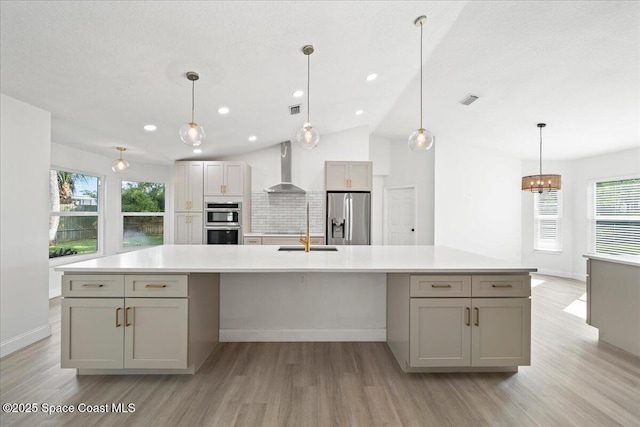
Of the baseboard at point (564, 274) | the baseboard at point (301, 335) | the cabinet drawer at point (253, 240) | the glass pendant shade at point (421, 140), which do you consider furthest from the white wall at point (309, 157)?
the baseboard at point (564, 274)

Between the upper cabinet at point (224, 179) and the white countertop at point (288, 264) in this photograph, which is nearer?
the white countertop at point (288, 264)

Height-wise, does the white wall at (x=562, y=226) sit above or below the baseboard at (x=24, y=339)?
above

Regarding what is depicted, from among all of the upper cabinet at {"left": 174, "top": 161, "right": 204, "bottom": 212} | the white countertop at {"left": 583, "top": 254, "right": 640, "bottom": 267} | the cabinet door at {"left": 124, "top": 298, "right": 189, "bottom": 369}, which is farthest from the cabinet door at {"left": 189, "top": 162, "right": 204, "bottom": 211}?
the white countertop at {"left": 583, "top": 254, "right": 640, "bottom": 267}

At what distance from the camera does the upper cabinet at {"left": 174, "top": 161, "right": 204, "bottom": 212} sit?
525 cm

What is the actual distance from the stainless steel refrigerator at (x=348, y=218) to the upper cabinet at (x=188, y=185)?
2.37m

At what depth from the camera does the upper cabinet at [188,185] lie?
17.2 ft

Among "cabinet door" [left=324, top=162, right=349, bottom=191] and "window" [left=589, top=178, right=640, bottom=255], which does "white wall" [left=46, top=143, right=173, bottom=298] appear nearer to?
"cabinet door" [left=324, top=162, right=349, bottom=191]

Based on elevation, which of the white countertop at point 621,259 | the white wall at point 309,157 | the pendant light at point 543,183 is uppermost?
the white wall at point 309,157

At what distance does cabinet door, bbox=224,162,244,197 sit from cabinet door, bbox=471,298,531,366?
168 inches

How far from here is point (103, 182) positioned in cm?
523

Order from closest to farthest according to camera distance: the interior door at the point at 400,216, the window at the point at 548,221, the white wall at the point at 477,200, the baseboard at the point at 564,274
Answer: the baseboard at the point at 564,274
the window at the point at 548,221
the white wall at the point at 477,200
the interior door at the point at 400,216

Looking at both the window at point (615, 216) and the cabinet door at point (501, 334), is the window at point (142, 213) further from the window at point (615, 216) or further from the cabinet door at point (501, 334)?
the window at point (615, 216)

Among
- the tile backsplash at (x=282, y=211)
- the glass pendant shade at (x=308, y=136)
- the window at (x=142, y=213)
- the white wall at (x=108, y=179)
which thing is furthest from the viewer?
the tile backsplash at (x=282, y=211)

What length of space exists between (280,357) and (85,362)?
1387 mm
